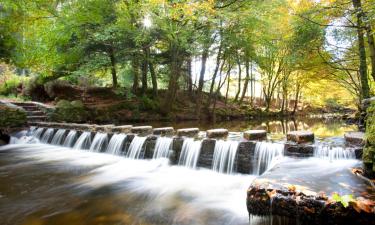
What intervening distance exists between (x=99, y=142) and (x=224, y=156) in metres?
4.84

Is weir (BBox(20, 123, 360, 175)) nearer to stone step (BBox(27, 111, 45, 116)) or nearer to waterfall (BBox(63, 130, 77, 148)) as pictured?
waterfall (BBox(63, 130, 77, 148))

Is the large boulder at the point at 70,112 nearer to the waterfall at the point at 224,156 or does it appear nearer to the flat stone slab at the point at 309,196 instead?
the waterfall at the point at 224,156

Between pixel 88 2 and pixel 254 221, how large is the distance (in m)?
13.7

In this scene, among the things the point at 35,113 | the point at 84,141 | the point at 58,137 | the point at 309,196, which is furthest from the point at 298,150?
the point at 35,113

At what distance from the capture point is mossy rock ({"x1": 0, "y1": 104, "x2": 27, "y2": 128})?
1121 cm

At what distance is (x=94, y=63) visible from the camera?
14344 mm

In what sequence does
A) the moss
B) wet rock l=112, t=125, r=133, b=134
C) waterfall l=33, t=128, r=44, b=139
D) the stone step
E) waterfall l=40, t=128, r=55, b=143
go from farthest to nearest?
the stone step → waterfall l=33, t=128, r=44, b=139 → waterfall l=40, t=128, r=55, b=143 → wet rock l=112, t=125, r=133, b=134 → the moss

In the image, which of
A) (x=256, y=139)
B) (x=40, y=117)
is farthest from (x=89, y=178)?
(x=40, y=117)

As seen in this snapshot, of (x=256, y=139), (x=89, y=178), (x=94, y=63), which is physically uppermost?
(x=94, y=63)

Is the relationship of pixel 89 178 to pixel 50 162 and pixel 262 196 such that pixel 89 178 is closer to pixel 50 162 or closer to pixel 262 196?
pixel 50 162

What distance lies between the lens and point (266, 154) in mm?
5570

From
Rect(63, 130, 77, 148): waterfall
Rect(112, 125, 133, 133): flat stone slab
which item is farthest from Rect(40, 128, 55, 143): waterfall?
Rect(112, 125, 133, 133): flat stone slab

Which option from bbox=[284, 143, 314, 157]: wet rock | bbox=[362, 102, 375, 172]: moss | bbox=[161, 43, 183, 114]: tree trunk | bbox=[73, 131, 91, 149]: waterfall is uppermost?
bbox=[161, 43, 183, 114]: tree trunk

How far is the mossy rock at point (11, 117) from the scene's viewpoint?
36.8ft
